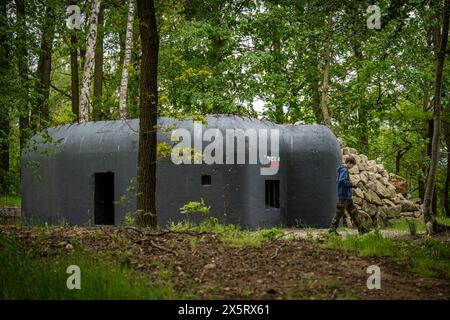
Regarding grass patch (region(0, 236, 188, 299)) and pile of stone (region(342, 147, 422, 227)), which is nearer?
grass patch (region(0, 236, 188, 299))

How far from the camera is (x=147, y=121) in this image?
980cm

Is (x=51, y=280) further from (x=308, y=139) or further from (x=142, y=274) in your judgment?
(x=308, y=139)

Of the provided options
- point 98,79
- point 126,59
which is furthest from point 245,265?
point 98,79

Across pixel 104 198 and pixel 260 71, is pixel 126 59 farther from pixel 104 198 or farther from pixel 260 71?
pixel 260 71

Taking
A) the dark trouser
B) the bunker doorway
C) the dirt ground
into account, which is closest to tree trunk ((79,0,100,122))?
the bunker doorway

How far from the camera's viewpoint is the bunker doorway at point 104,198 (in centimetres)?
1566

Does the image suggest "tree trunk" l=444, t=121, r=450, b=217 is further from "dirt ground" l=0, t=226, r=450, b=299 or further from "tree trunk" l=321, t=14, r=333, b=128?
"dirt ground" l=0, t=226, r=450, b=299

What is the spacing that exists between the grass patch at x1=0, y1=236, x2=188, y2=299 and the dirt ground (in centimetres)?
29

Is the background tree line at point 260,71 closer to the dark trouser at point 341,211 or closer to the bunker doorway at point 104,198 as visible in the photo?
the bunker doorway at point 104,198

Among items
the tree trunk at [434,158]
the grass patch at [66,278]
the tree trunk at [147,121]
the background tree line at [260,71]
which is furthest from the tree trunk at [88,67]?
the grass patch at [66,278]

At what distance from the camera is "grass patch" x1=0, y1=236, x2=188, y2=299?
17.7 ft

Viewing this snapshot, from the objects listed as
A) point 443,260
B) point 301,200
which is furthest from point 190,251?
point 301,200

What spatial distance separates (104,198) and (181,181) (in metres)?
3.03
